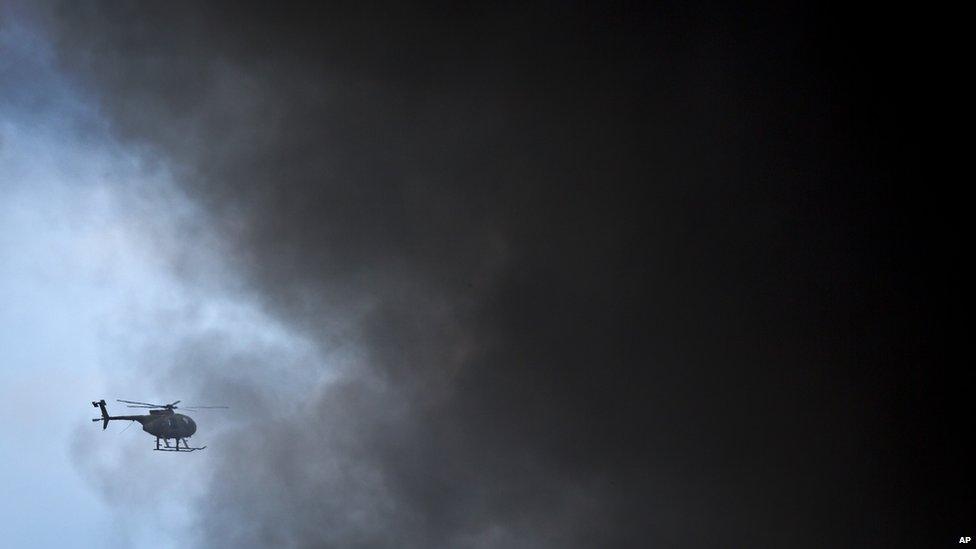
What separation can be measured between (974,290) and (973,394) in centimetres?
1153

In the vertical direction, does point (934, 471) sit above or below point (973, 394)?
below

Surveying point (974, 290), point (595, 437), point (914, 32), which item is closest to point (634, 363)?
point (595, 437)

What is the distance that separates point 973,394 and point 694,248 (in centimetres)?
2826

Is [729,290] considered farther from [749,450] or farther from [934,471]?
[934,471]

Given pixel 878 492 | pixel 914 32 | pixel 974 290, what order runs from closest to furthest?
1. pixel 878 492
2. pixel 974 290
3. pixel 914 32

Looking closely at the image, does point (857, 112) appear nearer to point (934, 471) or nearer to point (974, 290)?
point (974, 290)

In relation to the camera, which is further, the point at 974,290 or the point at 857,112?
the point at 857,112

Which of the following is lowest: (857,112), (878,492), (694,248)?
(878,492)

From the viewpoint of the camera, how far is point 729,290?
95.3m

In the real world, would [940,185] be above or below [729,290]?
above

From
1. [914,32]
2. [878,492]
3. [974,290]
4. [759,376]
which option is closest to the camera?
[878,492]

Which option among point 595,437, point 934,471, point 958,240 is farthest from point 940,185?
point 595,437

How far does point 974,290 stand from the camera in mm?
94562

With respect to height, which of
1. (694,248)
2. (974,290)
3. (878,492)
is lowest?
(878,492)
